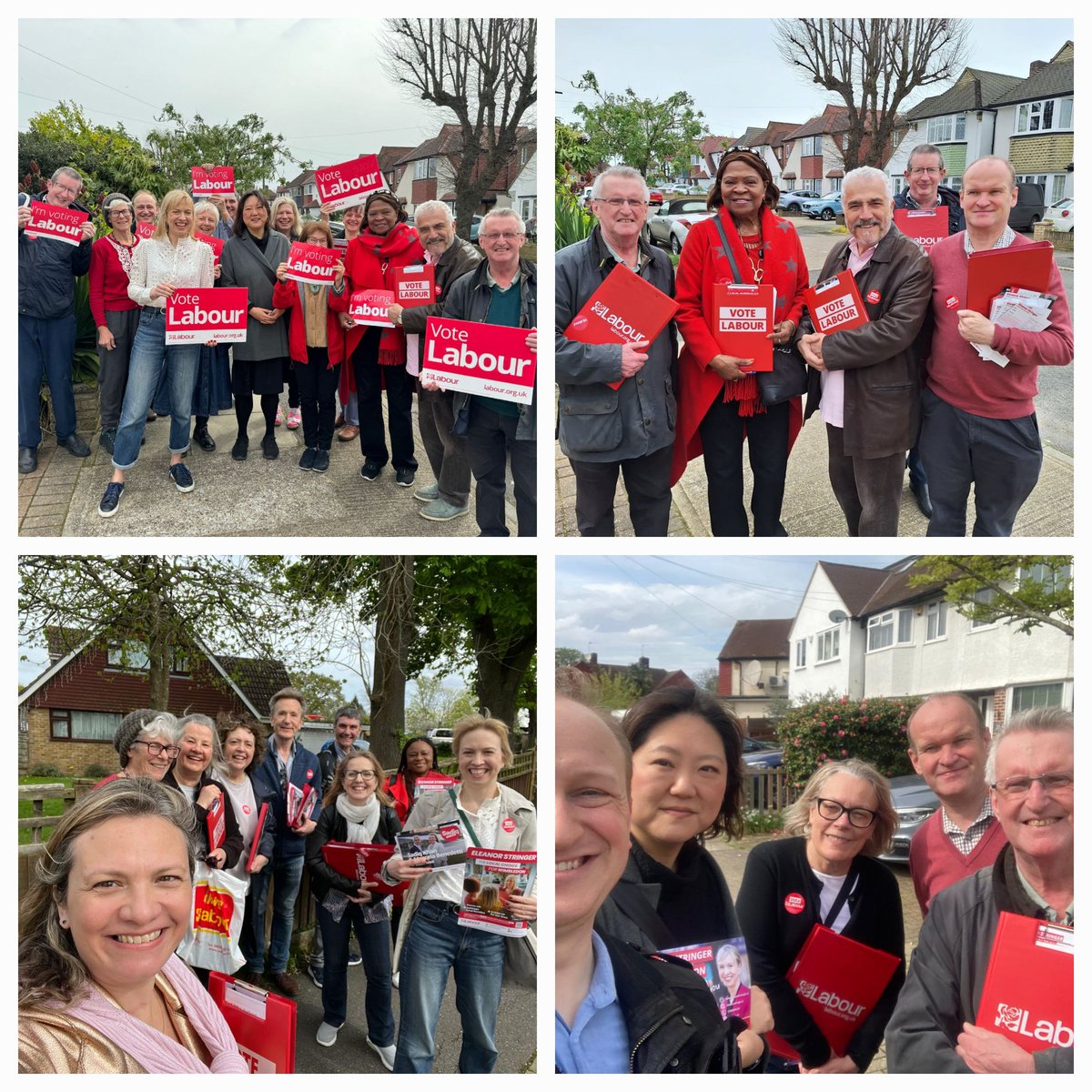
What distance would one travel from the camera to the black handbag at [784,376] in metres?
3.34

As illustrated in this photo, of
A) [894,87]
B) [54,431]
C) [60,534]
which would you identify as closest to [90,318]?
[54,431]

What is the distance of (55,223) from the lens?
13.4ft

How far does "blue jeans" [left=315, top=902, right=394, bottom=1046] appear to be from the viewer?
3.42m

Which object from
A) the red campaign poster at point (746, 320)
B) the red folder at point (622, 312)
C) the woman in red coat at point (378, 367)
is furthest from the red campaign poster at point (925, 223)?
the woman in red coat at point (378, 367)

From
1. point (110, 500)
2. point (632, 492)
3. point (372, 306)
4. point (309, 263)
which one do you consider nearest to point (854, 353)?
point (632, 492)

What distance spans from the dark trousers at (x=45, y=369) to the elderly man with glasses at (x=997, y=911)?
13.5 feet

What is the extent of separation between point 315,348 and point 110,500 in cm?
112

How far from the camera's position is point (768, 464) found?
355 cm

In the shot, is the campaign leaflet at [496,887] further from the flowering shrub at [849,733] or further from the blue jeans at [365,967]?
the flowering shrub at [849,733]

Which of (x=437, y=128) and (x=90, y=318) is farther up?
(x=437, y=128)

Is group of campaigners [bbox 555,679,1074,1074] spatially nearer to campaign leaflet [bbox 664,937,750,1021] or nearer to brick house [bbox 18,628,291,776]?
campaign leaflet [bbox 664,937,750,1021]

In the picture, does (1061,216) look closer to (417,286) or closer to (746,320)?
(746,320)
